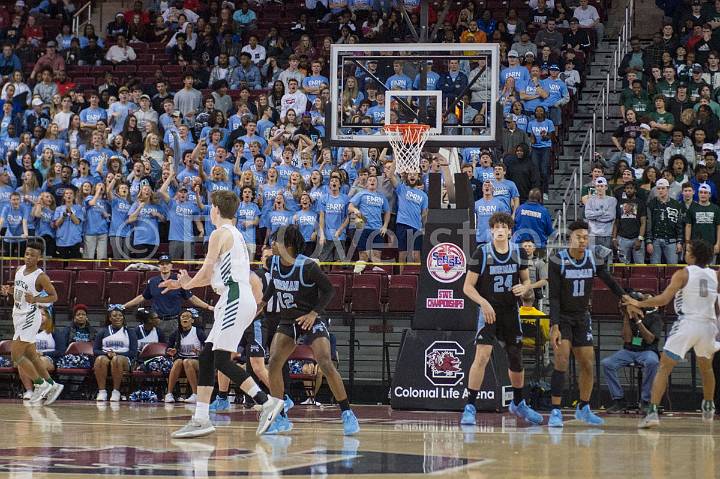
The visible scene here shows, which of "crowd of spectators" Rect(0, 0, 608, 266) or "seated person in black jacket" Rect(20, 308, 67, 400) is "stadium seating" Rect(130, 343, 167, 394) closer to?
"seated person in black jacket" Rect(20, 308, 67, 400)

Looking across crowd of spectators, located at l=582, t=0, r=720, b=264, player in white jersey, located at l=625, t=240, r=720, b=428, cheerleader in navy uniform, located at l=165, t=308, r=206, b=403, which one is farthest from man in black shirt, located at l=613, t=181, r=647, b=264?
cheerleader in navy uniform, located at l=165, t=308, r=206, b=403

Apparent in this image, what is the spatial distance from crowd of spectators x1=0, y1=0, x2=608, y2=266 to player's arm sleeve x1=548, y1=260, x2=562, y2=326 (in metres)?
4.36

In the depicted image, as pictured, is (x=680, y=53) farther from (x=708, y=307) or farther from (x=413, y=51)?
(x=708, y=307)

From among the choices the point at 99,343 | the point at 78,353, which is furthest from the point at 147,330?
the point at 78,353

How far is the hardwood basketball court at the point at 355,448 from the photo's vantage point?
8.64 meters

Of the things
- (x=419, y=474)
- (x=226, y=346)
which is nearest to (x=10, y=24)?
(x=226, y=346)

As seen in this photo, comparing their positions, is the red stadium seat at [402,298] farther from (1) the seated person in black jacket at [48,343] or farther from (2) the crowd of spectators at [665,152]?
(1) the seated person in black jacket at [48,343]

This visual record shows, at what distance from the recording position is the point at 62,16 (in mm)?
30625

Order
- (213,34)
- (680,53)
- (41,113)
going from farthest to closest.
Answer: (213,34) < (41,113) < (680,53)

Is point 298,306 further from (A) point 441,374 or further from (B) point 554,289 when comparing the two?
(A) point 441,374

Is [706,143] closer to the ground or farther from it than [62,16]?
closer to the ground

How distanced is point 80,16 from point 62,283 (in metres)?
14.1

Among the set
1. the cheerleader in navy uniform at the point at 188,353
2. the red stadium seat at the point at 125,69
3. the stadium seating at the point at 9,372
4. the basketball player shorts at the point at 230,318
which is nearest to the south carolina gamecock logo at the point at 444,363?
the cheerleader in navy uniform at the point at 188,353

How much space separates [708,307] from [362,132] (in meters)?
6.90
